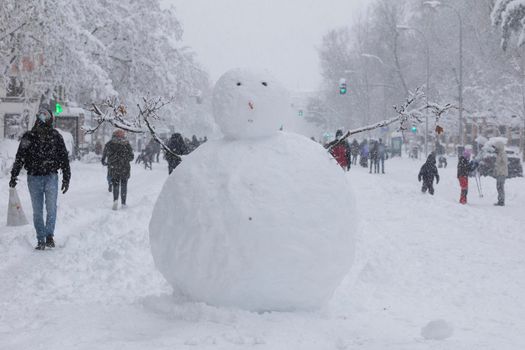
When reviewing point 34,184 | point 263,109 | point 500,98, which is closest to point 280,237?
point 263,109

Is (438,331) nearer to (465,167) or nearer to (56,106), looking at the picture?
(465,167)

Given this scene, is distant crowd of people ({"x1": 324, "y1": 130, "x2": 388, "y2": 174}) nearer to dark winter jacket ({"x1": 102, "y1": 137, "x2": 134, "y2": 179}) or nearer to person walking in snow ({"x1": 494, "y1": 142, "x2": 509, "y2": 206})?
person walking in snow ({"x1": 494, "y1": 142, "x2": 509, "y2": 206})

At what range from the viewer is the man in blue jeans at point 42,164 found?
8070 mm

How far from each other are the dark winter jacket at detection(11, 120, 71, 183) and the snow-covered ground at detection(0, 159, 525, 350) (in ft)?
3.40

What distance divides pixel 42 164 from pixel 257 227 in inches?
176

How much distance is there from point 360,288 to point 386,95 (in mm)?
46543

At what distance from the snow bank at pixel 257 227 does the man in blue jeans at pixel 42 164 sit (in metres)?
3.65

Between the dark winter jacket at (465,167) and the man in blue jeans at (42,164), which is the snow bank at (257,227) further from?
the dark winter jacket at (465,167)

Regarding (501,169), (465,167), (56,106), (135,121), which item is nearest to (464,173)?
(465,167)

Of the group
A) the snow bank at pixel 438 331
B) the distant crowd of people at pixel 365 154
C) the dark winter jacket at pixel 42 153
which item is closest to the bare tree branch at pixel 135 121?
Result: the snow bank at pixel 438 331

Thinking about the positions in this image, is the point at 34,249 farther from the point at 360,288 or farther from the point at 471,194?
the point at 471,194

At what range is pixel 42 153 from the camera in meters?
8.08

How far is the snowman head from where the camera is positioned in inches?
196

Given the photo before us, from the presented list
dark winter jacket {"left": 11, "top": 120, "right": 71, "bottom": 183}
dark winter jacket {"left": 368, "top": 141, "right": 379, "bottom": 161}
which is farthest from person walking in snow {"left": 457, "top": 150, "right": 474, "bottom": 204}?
dark winter jacket {"left": 368, "top": 141, "right": 379, "bottom": 161}
